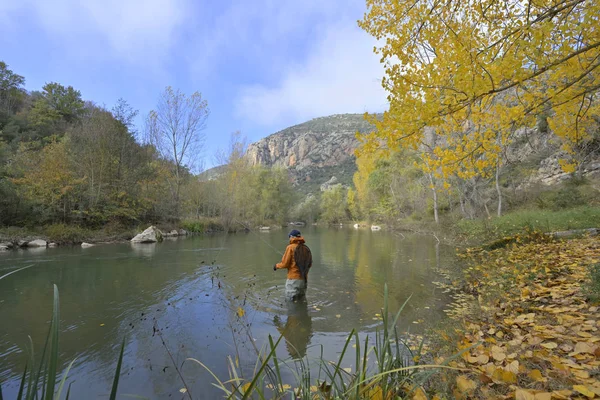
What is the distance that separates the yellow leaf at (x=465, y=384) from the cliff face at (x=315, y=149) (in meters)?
94.3

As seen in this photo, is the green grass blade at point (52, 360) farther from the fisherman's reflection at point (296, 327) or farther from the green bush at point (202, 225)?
→ the green bush at point (202, 225)

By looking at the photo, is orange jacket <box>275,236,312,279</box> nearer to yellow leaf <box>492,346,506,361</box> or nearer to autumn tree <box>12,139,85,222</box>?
yellow leaf <box>492,346,506,361</box>

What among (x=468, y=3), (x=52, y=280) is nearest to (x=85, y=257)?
(x=52, y=280)

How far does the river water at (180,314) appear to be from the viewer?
4180 mm

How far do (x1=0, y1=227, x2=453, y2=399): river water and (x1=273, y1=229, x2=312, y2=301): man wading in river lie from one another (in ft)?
1.06

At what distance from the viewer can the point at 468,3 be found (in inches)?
188

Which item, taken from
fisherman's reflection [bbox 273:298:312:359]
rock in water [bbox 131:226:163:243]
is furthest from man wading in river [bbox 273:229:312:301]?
rock in water [bbox 131:226:163:243]

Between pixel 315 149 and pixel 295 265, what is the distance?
130 meters

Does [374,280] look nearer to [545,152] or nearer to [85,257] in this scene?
[85,257]

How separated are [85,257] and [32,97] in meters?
47.0

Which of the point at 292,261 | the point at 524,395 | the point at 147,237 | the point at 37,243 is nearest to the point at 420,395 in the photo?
the point at 524,395

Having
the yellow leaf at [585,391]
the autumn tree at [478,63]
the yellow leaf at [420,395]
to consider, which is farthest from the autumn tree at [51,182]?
the yellow leaf at [585,391]

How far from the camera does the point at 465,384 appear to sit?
2416 millimetres

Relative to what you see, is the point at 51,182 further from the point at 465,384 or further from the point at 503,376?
the point at 503,376
